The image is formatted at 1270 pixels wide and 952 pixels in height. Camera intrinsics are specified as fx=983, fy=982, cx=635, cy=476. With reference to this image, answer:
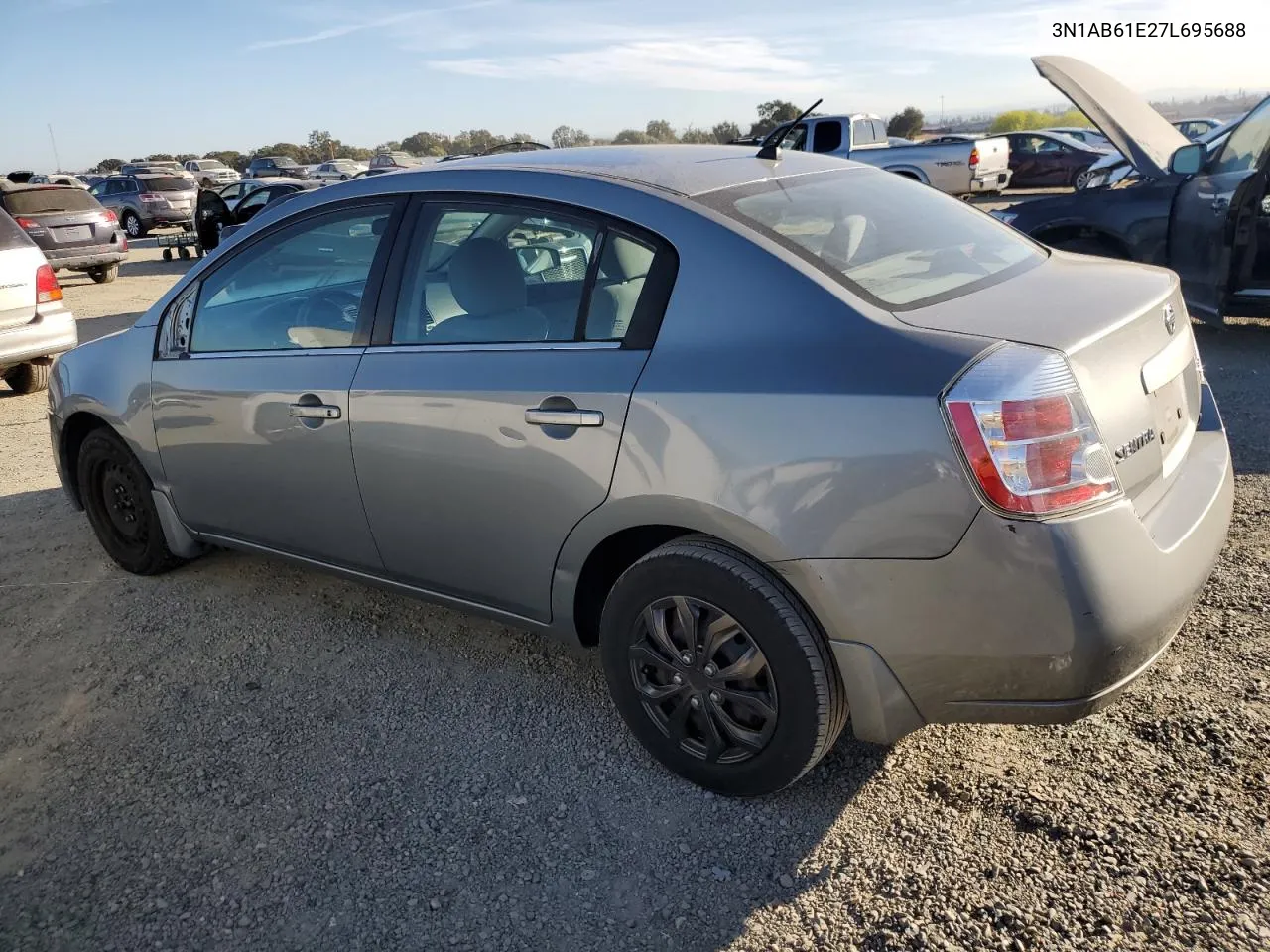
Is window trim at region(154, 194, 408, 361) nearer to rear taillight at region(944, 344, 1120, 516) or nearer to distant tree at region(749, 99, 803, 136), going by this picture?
rear taillight at region(944, 344, 1120, 516)

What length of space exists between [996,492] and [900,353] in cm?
37

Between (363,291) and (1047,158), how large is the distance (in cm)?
2503

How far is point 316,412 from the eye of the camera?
127 inches

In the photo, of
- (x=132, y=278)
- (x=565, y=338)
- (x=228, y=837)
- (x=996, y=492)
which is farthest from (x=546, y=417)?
(x=132, y=278)

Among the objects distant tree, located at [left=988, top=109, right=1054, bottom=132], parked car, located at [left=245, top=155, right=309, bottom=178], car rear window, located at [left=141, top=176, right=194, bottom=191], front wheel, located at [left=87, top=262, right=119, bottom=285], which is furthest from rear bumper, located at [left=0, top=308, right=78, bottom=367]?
distant tree, located at [left=988, top=109, right=1054, bottom=132]

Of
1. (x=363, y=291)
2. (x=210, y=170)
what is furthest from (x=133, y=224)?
(x=363, y=291)

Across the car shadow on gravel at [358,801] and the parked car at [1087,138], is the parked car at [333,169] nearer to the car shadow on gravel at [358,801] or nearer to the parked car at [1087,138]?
the parked car at [1087,138]

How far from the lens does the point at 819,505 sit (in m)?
2.27

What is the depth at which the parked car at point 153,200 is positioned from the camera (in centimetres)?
2569

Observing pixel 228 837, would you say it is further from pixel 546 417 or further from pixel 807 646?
pixel 807 646

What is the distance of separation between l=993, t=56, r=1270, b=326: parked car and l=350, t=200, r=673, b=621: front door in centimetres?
458

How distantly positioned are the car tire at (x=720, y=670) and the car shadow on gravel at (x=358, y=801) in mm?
158

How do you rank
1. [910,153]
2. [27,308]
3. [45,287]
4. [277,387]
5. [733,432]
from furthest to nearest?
1. [910,153]
2. [45,287]
3. [27,308]
4. [277,387]
5. [733,432]

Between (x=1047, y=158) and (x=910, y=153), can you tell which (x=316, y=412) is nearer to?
(x=910, y=153)
